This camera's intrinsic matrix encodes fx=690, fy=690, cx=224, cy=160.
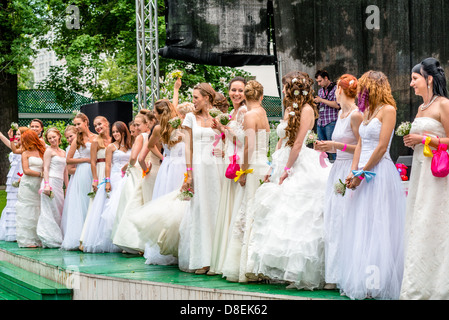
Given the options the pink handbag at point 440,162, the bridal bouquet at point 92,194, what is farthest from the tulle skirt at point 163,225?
the pink handbag at point 440,162

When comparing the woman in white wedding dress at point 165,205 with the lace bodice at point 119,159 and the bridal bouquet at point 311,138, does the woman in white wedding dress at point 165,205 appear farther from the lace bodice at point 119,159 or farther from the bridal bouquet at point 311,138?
the bridal bouquet at point 311,138

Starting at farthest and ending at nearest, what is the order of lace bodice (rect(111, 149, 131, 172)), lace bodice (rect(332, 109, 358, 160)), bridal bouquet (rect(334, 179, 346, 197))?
1. lace bodice (rect(111, 149, 131, 172))
2. lace bodice (rect(332, 109, 358, 160))
3. bridal bouquet (rect(334, 179, 346, 197))

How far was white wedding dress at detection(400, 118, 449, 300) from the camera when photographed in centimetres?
480

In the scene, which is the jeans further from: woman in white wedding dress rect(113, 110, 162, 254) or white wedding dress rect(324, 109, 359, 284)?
white wedding dress rect(324, 109, 359, 284)

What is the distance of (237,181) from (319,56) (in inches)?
205

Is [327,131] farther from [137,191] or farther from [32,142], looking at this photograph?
[32,142]

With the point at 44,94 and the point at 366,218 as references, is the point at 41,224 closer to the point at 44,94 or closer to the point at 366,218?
the point at 366,218

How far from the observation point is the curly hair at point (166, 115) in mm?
7832

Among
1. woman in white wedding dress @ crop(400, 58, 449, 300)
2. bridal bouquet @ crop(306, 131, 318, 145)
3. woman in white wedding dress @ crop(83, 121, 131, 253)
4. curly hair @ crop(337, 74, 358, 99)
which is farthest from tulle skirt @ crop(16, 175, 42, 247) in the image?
woman in white wedding dress @ crop(400, 58, 449, 300)

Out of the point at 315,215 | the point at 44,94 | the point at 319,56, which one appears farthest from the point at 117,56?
the point at 315,215

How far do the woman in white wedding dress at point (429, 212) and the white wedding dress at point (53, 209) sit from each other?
253 inches

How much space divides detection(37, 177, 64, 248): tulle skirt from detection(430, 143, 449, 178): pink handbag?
6.63 m

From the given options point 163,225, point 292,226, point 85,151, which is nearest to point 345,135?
point 292,226
